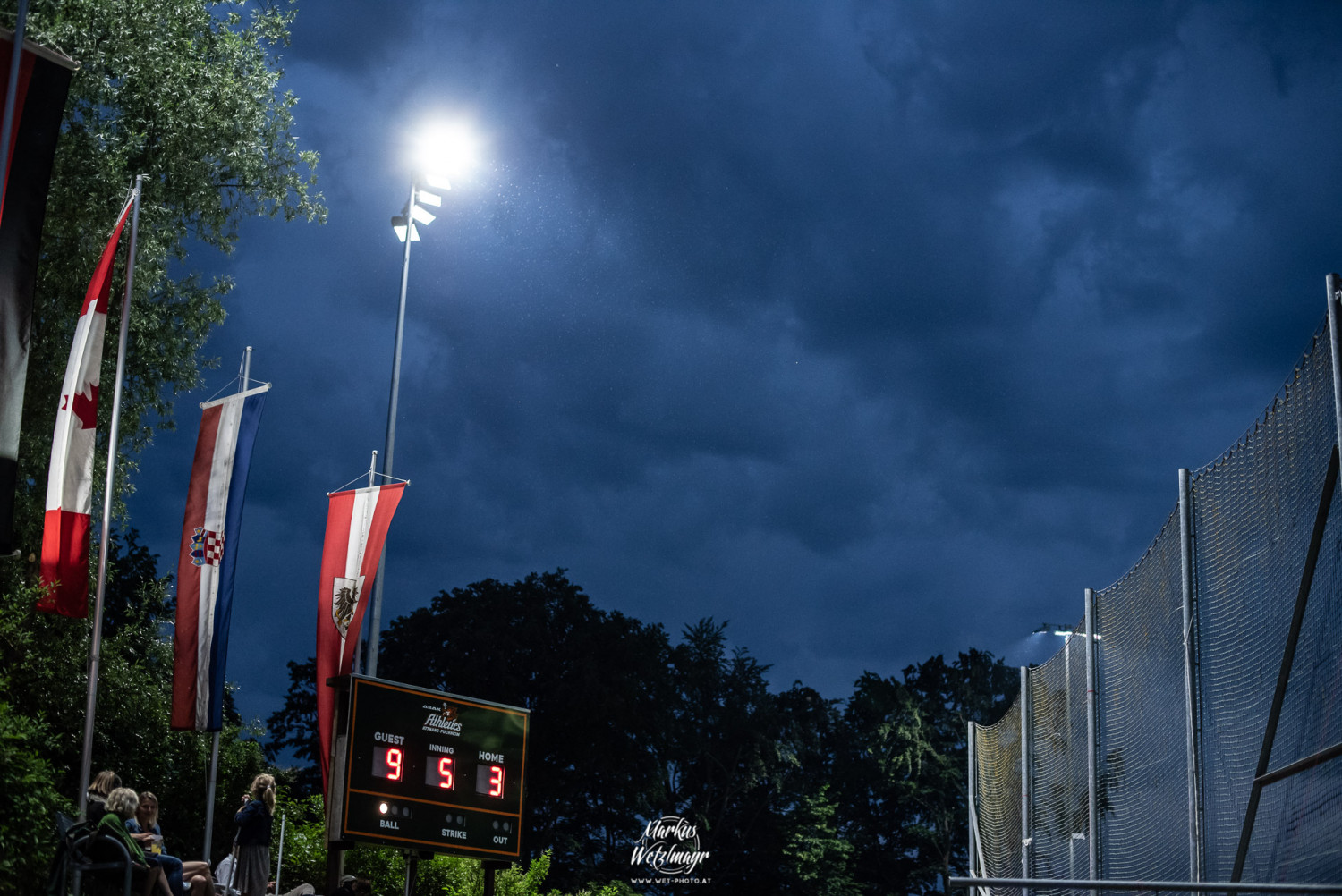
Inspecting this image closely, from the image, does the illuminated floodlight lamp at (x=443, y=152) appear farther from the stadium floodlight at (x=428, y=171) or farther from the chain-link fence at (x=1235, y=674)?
the chain-link fence at (x=1235, y=674)

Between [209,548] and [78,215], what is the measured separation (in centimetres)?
765

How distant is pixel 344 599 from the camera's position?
17062 millimetres

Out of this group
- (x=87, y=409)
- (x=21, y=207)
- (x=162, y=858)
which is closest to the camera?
(x=162, y=858)

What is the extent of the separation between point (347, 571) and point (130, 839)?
7290 mm

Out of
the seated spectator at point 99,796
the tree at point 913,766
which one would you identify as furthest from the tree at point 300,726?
the seated spectator at point 99,796

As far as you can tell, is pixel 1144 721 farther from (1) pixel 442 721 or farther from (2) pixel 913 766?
(2) pixel 913 766

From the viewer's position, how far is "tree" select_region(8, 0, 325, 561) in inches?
774

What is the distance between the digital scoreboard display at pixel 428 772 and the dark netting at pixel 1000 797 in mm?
7184

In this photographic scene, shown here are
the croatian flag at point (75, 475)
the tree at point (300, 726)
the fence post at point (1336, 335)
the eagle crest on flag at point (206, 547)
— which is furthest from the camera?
the tree at point (300, 726)

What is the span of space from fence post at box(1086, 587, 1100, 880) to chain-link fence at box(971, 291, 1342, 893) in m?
0.03

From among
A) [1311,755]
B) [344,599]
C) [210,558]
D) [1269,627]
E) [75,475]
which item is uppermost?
[75,475]

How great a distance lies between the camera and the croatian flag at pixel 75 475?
41.0ft

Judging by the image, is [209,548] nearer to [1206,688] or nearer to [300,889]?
[300,889]

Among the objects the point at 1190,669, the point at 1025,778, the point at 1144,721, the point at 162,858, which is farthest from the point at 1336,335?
the point at 1025,778
